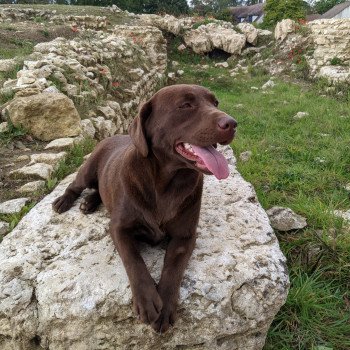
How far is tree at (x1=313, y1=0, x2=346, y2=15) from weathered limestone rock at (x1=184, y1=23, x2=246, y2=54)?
3308 cm

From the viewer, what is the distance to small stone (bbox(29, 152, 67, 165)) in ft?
13.6

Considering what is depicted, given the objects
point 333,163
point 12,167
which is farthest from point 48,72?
point 333,163

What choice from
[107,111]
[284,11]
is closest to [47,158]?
[107,111]

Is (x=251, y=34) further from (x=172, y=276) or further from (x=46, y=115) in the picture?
(x=172, y=276)

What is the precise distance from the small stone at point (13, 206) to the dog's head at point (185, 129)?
5.13ft

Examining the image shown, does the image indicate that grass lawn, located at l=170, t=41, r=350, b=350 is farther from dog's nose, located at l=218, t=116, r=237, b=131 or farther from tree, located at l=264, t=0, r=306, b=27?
tree, located at l=264, t=0, r=306, b=27

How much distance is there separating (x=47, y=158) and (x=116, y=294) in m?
2.43

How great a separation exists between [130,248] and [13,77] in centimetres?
468

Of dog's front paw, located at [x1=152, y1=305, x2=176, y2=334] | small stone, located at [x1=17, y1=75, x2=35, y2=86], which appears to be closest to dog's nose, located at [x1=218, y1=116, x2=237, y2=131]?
dog's front paw, located at [x1=152, y1=305, x2=176, y2=334]

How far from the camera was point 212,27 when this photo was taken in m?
Result: 15.7

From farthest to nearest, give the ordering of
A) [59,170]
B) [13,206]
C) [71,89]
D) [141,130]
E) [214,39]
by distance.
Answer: [214,39] < [71,89] < [59,170] < [13,206] < [141,130]

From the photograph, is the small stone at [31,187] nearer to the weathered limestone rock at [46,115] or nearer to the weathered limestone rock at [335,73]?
the weathered limestone rock at [46,115]

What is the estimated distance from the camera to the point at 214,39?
14.8 meters

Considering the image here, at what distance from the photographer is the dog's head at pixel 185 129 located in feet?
6.73
